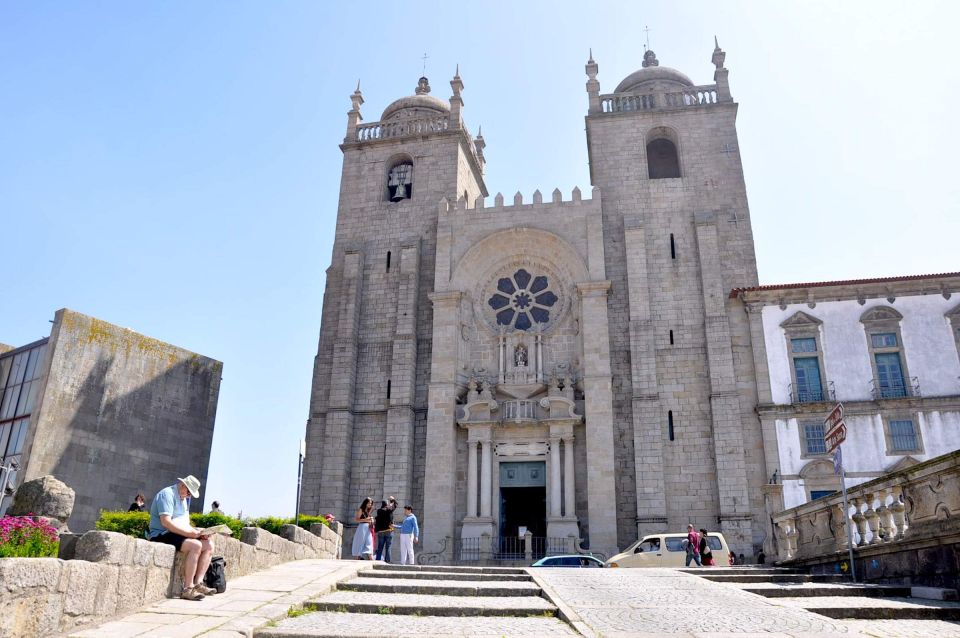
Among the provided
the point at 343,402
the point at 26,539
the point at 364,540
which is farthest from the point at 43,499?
the point at 343,402

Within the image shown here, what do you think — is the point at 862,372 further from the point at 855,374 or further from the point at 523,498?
the point at 523,498

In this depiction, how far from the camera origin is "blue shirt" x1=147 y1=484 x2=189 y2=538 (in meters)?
8.02

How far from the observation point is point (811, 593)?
31.7 feet

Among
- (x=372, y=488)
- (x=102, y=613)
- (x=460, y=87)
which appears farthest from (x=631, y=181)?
(x=102, y=613)

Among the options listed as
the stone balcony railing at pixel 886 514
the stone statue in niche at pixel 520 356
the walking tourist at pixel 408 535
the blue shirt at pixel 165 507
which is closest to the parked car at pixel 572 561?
the walking tourist at pixel 408 535

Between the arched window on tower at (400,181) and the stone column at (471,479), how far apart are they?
11.1m

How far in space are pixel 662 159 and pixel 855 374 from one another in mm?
12518

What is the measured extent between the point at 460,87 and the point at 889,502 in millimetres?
24422

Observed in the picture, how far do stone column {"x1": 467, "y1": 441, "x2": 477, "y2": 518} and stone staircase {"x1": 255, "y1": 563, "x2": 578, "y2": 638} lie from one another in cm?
1218

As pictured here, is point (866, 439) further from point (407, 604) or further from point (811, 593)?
point (407, 604)

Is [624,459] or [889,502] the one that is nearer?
[889,502]

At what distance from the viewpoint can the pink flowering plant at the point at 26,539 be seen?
7609mm

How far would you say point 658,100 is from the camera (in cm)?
2914

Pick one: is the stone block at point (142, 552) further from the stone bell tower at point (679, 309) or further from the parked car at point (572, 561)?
the stone bell tower at point (679, 309)
